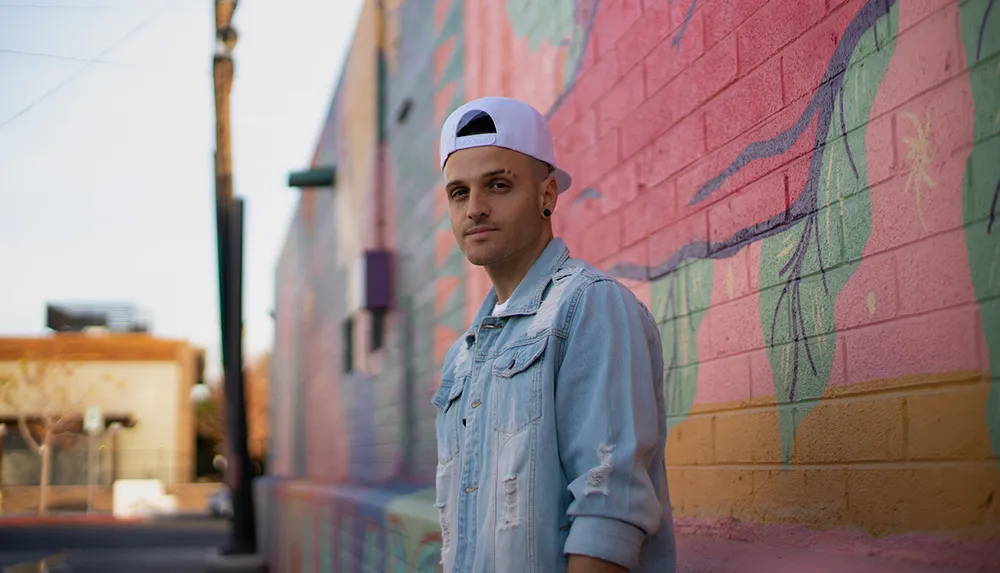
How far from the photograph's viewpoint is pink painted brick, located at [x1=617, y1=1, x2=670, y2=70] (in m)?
2.92

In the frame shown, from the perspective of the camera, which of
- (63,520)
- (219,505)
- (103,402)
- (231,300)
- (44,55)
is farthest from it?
(103,402)

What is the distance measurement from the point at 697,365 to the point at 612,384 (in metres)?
0.81

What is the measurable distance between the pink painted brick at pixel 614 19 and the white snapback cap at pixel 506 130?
0.94m

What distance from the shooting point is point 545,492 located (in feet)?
6.36

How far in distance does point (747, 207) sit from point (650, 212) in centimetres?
55

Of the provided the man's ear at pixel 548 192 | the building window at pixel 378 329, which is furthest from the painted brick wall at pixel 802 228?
the building window at pixel 378 329

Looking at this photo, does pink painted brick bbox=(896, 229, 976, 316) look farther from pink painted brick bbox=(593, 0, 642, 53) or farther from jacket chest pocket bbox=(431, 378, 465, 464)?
pink painted brick bbox=(593, 0, 642, 53)

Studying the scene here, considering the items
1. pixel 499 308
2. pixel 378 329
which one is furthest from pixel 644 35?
pixel 378 329

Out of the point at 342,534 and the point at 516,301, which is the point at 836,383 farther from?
the point at 342,534

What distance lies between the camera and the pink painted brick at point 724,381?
2424 millimetres

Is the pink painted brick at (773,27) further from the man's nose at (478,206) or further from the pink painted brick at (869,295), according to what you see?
the man's nose at (478,206)

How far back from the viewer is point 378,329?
7.91m

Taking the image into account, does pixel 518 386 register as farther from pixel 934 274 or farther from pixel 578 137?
pixel 578 137

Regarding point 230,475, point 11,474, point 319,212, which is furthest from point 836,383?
point 11,474
